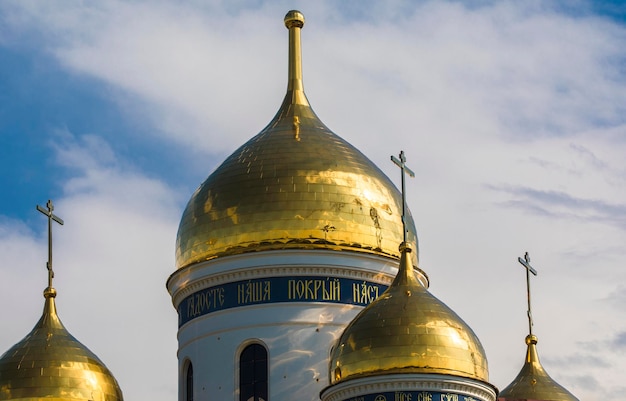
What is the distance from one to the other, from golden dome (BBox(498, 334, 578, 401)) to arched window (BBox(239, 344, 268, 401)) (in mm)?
4197

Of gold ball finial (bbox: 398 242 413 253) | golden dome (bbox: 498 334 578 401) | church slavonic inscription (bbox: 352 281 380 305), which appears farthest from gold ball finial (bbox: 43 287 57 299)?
golden dome (bbox: 498 334 578 401)

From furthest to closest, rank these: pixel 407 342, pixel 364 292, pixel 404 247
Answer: pixel 364 292 → pixel 404 247 → pixel 407 342

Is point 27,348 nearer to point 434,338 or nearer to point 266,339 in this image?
point 266,339

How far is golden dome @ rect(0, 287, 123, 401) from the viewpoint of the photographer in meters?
36.3

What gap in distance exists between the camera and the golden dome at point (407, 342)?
3422 centimetres

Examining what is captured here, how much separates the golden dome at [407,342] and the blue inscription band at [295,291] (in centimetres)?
219

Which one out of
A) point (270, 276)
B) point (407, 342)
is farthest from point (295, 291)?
point (407, 342)

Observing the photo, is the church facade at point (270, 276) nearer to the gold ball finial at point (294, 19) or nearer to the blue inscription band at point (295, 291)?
the blue inscription band at point (295, 291)

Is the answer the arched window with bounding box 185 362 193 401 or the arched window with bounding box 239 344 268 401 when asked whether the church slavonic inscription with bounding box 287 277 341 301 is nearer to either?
the arched window with bounding box 239 344 268 401

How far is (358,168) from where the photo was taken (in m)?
38.2

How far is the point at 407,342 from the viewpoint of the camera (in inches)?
1350

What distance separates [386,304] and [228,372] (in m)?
3.45

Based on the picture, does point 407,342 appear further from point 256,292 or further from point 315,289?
point 256,292

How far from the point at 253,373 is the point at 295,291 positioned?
1.44m
